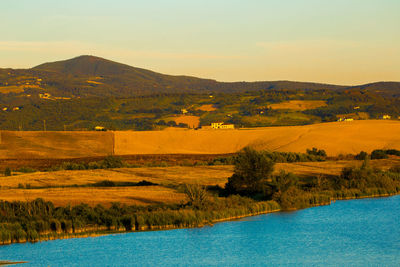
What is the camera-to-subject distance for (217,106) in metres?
198

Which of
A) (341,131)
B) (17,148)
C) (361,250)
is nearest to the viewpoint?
(361,250)

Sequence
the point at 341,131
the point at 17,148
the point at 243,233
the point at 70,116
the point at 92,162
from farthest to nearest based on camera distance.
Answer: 1. the point at 70,116
2. the point at 341,131
3. the point at 17,148
4. the point at 92,162
5. the point at 243,233

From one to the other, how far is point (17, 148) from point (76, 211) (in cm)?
5999

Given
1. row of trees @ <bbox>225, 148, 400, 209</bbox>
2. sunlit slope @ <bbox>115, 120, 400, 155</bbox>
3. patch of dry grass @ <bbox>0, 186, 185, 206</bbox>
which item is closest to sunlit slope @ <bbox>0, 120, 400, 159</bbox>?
sunlit slope @ <bbox>115, 120, 400, 155</bbox>

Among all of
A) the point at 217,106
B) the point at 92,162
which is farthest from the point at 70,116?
the point at 92,162

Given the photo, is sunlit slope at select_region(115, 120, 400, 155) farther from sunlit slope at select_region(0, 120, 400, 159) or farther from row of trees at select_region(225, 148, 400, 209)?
row of trees at select_region(225, 148, 400, 209)

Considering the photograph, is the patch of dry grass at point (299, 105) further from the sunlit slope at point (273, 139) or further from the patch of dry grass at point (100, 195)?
the patch of dry grass at point (100, 195)

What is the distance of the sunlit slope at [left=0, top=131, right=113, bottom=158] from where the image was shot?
300ft

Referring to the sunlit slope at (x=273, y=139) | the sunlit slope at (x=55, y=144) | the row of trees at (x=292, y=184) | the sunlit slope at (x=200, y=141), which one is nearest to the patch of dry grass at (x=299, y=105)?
the sunlit slope at (x=200, y=141)

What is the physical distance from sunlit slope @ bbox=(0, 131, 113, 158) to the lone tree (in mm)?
45389

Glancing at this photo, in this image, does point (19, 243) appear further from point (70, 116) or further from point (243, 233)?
point (70, 116)

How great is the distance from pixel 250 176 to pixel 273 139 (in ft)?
188

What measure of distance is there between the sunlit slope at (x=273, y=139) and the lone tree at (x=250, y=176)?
41154mm

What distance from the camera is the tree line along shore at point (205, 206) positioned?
3578cm
